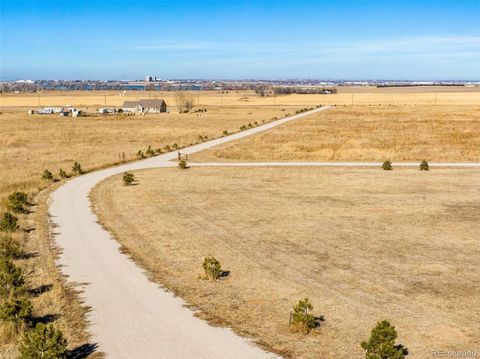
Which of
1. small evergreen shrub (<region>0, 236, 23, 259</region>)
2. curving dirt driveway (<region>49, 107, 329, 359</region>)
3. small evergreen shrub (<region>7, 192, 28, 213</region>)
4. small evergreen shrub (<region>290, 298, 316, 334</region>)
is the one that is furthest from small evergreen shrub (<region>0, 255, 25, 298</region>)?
small evergreen shrub (<region>7, 192, 28, 213</region>)

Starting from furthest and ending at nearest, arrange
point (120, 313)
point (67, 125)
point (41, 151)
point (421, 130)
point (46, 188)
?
point (67, 125) → point (421, 130) → point (41, 151) → point (46, 188) → point (120, 313)

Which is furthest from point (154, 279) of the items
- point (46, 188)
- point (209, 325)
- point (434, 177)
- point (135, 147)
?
point (135, 147)

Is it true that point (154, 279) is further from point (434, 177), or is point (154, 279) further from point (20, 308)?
point (434, 177)

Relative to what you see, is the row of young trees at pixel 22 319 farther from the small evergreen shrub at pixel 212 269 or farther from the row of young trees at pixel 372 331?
the row of young trees at pixel 372 331

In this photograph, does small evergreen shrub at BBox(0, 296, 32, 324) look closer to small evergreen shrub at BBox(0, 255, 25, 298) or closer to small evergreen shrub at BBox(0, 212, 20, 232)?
small evergreen shrub at BBox(0, 255, 25, 298)

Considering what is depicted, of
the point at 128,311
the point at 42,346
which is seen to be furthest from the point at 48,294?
the point at 42,346

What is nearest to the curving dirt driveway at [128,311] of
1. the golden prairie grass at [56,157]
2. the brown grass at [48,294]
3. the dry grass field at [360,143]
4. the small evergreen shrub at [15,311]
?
the brown grass at [48,294]

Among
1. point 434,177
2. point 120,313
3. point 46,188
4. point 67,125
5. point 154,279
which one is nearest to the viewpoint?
point 120,313
